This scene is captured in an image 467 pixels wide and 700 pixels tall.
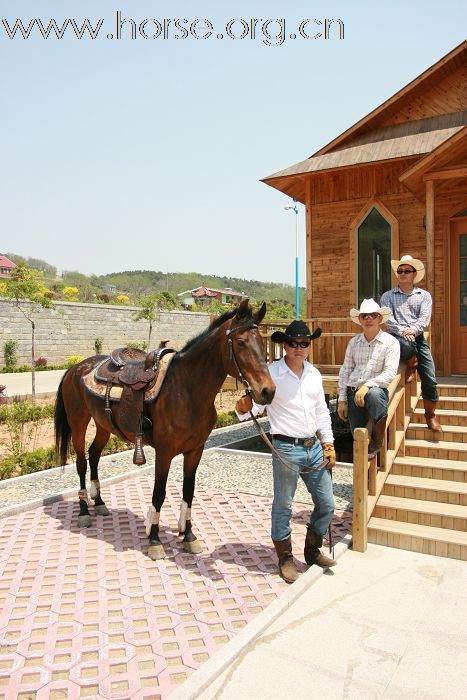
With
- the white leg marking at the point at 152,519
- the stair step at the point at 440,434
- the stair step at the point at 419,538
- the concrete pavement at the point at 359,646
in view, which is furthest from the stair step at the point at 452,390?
the white leg marking at the point at 152,519

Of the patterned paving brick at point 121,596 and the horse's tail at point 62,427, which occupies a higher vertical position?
the horse's tail at point 62,427

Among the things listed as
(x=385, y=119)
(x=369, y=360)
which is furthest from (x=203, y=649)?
(x=385, y=119)

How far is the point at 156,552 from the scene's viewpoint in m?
4.71

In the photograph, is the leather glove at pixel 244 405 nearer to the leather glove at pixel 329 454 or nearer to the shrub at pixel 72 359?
the leather glove at pixel 329 454

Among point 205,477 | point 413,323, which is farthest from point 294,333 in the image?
point 205,477

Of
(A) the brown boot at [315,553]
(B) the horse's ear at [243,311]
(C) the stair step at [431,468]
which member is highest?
(B) the horse's ear at [243,311]

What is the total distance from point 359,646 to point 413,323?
406cm

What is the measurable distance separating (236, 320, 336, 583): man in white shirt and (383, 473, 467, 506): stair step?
5.79 ft

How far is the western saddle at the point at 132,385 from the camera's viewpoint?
4.99 m

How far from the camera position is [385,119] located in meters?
11.6

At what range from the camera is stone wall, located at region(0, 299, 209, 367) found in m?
25.1

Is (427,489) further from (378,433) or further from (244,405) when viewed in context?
(244,405)

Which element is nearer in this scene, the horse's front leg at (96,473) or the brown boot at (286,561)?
the brown boot at (286,561)

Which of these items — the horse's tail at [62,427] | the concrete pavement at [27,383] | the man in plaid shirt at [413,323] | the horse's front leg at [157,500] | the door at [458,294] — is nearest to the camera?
the horse's front leg at [157,500]
